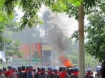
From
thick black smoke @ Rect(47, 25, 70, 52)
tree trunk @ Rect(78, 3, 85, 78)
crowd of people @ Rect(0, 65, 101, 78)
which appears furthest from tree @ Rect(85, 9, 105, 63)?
thick black smoke @ Rect(47, 25, 70, 52)

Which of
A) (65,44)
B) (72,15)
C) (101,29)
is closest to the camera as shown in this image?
(72,15)

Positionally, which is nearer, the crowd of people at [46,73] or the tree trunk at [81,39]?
the tree trunk at [81,39]

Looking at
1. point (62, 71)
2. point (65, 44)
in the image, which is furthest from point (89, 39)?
point (65, 44)

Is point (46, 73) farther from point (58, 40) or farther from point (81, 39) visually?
point (58, 40)

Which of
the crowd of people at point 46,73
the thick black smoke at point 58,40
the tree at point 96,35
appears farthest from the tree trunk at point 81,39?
the thick black smoke at point 58,40

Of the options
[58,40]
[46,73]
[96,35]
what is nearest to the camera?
[96,35]

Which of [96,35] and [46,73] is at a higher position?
[96,35]

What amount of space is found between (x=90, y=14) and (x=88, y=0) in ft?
23.4

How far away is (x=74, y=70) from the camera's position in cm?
1817

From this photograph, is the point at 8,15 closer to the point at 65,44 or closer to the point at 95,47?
the point at 95,47

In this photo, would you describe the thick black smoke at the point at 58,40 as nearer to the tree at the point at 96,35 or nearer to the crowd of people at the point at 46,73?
the crowd of people at the point at 46,73

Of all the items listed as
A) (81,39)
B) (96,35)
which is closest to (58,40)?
(96,35)

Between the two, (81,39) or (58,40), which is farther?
(58,40)

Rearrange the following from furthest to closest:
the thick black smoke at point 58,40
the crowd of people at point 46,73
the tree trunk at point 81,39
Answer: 1. the thick black smoke at point 58,40
2. the crowd of people at point 46,73
3. the tree trunk at point 81,39
